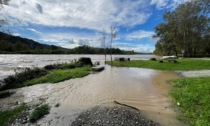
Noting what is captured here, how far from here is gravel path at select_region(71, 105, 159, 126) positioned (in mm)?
5139

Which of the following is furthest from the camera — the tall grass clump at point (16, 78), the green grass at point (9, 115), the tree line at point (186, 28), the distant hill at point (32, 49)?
the distant hill at point (32, 49)

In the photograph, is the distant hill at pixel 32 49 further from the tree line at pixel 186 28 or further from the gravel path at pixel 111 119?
the gravel path at pixel 111 119

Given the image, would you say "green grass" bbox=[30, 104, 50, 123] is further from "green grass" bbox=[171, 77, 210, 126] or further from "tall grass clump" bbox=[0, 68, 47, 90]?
"tall grass clump" bbox=[0, 68, 47, 90]

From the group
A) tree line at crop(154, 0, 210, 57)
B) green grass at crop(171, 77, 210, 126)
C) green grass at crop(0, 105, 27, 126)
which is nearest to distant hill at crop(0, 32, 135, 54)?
tree line at crop(154, 0, 210, 57)

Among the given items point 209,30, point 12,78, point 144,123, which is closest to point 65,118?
point 144,123

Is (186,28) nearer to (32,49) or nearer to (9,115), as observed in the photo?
(9,115)

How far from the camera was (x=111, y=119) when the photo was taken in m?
5.38

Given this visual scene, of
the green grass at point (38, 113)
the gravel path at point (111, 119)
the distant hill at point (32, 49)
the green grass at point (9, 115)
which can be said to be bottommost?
the green grass at point (9, 115)

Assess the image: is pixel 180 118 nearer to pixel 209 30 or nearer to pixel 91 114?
pixel 91 114

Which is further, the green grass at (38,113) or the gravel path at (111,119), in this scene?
the green grass at (38,113)

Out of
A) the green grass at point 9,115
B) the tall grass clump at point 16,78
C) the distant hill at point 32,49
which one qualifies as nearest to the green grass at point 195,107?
the green grass at point 9,115

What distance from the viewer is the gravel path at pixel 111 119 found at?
514 cm

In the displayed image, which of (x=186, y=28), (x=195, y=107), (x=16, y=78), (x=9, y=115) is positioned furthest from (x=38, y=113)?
(x=186, y=28)

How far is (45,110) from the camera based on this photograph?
674cm
